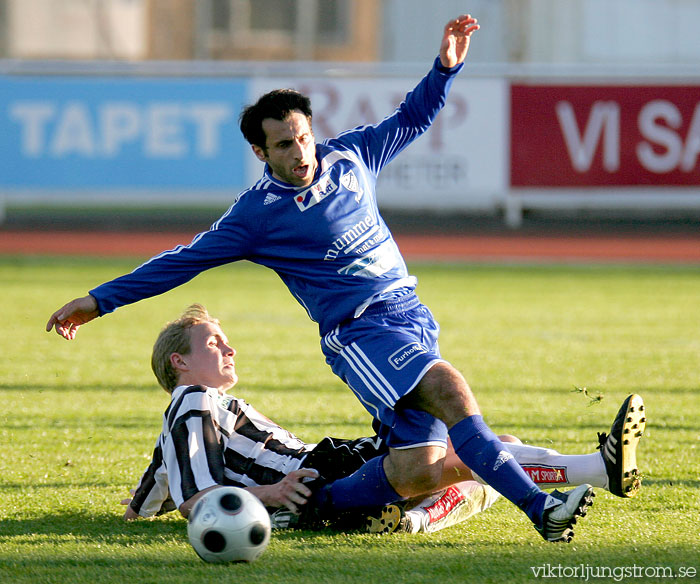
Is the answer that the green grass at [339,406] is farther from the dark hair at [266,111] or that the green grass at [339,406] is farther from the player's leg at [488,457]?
the dark hair at [266,111]

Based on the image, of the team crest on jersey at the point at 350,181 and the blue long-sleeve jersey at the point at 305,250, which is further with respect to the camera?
the team crest on jersey at the point at 350,181

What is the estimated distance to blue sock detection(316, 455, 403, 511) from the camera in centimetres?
404

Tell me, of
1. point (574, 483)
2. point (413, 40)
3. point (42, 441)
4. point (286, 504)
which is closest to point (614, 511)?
point (574, 483)

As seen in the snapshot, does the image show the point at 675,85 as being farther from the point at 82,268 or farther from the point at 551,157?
the point at 82,268

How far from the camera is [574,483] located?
4.12 metres

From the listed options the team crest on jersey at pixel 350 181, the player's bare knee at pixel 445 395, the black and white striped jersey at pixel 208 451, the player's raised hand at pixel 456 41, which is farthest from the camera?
the player's raised hand at pixel 456 41

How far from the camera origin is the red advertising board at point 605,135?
16453mm

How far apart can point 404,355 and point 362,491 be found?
520 mm

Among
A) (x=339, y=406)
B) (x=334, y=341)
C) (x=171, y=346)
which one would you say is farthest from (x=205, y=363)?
(x=339, y=406)

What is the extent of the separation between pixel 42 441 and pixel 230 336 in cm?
364

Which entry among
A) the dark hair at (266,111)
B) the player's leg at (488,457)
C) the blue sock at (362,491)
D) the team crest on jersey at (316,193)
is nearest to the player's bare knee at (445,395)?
the player's leg at (488,457)

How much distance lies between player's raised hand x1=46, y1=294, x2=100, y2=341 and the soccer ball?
90 cm

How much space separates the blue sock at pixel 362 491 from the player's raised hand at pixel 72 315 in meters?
1.07

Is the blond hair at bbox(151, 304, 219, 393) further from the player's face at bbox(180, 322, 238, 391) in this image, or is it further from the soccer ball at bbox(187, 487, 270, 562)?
the soccer ball at bbox(187, 487, 270, 562)
